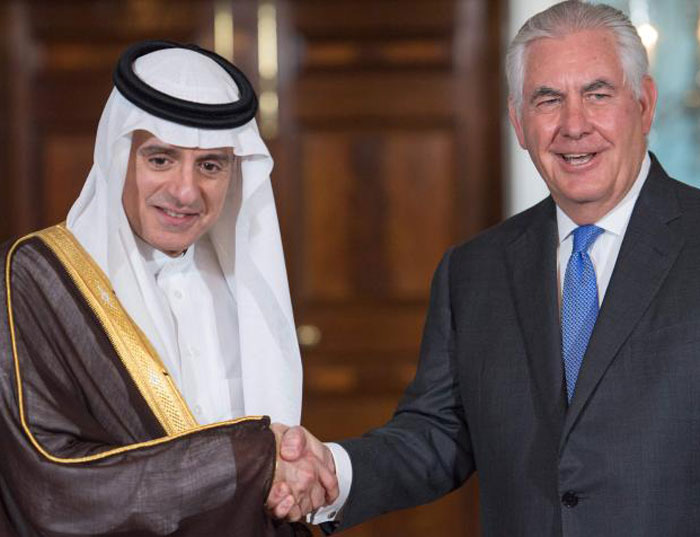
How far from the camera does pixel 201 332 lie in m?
2.32

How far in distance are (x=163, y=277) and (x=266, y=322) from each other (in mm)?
215

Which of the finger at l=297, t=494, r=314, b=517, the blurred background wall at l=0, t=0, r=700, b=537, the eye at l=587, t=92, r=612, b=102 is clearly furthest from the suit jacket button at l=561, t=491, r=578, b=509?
Result: the blurred background wall at l=0, t=0, r=700, b=537

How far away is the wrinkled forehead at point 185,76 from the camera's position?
7.36ft

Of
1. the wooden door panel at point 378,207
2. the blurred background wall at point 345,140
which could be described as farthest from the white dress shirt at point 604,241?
the wooden door panel at point 378,207

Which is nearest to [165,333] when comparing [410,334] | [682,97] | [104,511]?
[104,511]

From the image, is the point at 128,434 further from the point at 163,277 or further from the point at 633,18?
the point at 633,18

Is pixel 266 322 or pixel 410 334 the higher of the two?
pixel 266 322

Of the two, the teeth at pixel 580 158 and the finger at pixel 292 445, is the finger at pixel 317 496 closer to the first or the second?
the finger at pixel 292 445

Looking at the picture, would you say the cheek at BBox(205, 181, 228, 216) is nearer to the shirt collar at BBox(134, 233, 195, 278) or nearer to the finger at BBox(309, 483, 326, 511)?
the shirt collar at BBox(134, 233, 195, 278)

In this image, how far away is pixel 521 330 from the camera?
2.49 m

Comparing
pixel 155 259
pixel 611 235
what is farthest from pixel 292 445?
pixel 611 235

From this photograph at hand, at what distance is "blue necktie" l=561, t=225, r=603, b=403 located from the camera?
7.83 ft

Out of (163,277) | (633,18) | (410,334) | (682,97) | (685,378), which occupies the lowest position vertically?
(410,334)

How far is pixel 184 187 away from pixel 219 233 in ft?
0.67
